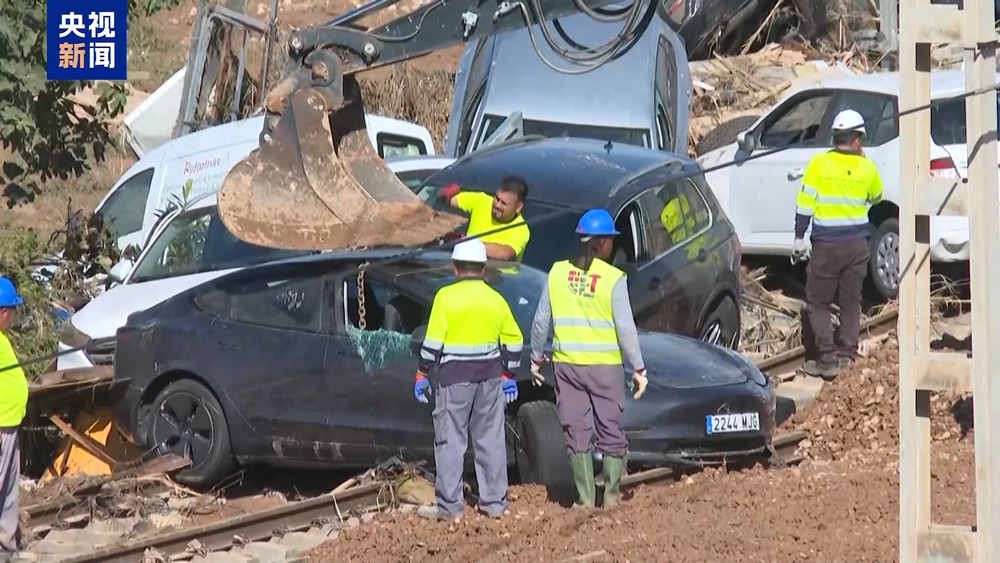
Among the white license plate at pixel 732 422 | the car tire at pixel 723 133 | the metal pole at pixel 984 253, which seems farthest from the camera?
the car tire at pixel 723 133

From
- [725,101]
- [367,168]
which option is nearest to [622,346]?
[367,168]

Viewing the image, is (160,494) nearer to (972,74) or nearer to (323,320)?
(323,320)

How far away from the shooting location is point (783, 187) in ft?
54.3

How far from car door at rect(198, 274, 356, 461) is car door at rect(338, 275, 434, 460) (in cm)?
26

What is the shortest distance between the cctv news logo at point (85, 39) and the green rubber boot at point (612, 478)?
310 inches

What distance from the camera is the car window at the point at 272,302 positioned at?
11648mm

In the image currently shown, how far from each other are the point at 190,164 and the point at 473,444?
8415mm

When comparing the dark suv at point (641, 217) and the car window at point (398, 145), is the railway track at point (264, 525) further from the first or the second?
the car window at point (398, 145)

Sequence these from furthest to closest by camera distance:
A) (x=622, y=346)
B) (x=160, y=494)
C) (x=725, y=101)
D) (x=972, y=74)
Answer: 1. (x=725, y=101)
2. (x=160, y=494)
3. (x=622, y=346)
4. (x=972, y=74)

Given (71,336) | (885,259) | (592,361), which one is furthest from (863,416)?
(71,336)

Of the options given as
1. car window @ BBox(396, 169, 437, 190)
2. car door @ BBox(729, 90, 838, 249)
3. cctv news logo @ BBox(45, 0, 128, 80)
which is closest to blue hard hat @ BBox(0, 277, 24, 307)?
car window @ BBox(396, 169, 437, 190)

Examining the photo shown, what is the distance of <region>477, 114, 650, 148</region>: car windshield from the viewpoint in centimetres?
1691

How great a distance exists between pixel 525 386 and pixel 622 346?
94 cm

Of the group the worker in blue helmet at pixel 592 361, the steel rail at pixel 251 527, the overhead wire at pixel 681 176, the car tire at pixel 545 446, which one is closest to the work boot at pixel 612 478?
the worker in blue helmet at pixel 592 361
